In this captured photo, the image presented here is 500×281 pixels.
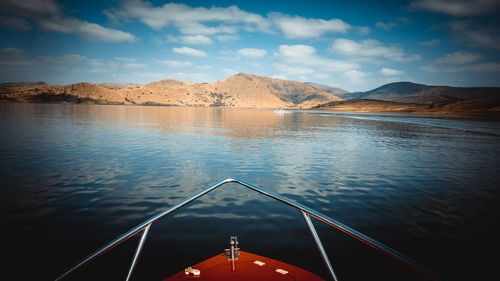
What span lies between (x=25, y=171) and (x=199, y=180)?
350 inches

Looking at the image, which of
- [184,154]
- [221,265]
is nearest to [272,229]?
[221,265]

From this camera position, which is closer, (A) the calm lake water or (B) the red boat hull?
(B) the red boat hull

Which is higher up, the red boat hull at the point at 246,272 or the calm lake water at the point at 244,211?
the red boat hull at the point at 246,272

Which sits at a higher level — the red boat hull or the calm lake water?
the red boat hull

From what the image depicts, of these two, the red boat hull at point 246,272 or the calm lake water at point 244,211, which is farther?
the calm lake water at point 244,211

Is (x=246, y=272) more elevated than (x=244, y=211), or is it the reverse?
(x=246, y=272)

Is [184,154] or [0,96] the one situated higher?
[0,96]

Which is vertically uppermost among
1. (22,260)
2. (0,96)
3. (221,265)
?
(0,96)

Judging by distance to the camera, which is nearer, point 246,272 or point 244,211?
point 246,272

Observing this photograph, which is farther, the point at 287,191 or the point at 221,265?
the point at 287,191

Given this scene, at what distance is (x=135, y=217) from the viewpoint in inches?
304

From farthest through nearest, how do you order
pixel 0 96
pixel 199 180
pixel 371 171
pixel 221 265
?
1. pixel 0 96
2. pixel 371 171
3. pixel 199 180
4. pixel 221 265

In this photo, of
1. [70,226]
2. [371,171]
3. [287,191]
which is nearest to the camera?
[70,226]

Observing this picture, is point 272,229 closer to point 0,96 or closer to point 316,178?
point 316,178
